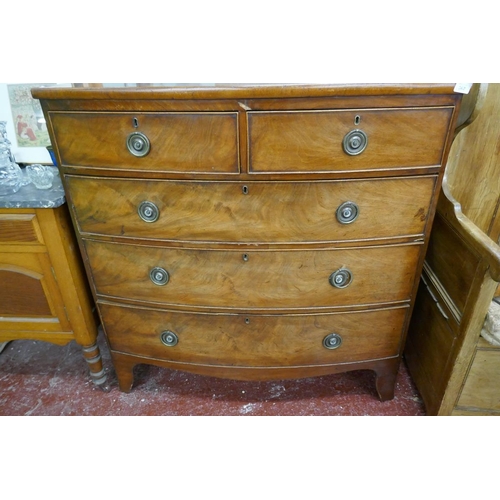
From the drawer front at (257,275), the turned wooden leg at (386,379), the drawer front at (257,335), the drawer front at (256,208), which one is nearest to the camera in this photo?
the drawer front at (256,208)

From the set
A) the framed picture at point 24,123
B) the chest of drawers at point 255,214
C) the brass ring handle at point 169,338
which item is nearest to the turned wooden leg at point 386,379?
the chest of drawers at point 255,214

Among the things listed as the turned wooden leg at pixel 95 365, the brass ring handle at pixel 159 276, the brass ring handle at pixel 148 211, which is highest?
the brass ring handle at pixel 148 211

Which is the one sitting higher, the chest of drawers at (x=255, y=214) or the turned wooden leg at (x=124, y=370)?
the chest of drawers at (x=255, y=214)

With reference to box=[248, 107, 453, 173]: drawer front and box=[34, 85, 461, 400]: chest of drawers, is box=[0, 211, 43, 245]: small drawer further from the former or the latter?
box=[248, 107, 453, 173]: drawer front

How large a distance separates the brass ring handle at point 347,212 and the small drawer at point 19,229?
1.02 m

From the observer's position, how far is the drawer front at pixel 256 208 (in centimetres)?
111

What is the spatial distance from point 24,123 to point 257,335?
4.41ft

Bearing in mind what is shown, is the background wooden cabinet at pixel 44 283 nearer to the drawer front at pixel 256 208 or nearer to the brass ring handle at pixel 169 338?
the drawer front at pixel 256 208

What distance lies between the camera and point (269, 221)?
1.15 meters

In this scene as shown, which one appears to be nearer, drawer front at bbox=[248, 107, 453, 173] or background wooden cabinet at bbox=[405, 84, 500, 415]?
drawer front at bbox=[248, 107, 453, 173]

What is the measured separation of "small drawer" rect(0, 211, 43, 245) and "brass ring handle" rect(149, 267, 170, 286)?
0.42m

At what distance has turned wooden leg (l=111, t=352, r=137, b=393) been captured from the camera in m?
1.54

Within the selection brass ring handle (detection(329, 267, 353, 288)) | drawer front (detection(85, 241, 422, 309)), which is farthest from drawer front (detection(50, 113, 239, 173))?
brass ring handle (detection(329, 267, 353, 288))

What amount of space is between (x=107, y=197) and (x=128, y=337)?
58 cm
